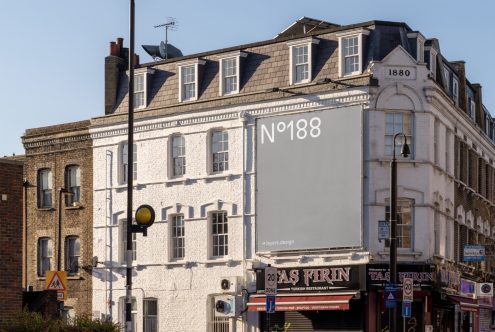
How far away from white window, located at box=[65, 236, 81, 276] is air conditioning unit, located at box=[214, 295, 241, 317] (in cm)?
799

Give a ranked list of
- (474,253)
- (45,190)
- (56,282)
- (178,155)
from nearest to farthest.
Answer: (56,282)
(474,253)
(178,155)
(45,190)

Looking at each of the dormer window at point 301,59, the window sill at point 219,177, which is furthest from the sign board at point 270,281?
the window sill at point 219,177

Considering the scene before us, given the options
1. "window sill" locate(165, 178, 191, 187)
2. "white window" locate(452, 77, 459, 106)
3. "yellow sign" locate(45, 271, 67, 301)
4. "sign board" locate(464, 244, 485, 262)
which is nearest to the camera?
"yellow sign" locate(45, 271, 67, 301)

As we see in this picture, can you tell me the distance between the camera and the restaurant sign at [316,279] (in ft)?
135

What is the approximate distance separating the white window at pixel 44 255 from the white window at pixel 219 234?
8738 millimetres

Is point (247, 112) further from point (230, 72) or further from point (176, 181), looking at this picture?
point (176, 181)

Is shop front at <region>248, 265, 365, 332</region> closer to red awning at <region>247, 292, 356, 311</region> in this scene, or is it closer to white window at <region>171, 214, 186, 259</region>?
red awning at <region>247, 292, 356, 311</region>

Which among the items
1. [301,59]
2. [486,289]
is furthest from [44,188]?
[486,289]

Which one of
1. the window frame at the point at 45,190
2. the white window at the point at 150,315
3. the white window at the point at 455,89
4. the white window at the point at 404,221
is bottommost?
the white window at the point at 150,315

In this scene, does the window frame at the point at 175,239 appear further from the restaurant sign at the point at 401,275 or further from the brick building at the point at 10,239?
the brick building at the point at 10,239

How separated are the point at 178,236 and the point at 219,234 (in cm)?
215

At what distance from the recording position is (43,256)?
50.3m

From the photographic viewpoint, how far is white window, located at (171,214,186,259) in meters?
46.2

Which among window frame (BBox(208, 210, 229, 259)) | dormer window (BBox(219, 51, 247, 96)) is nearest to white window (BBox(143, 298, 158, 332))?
window frame (BBox(208, 210, 229, 259))
